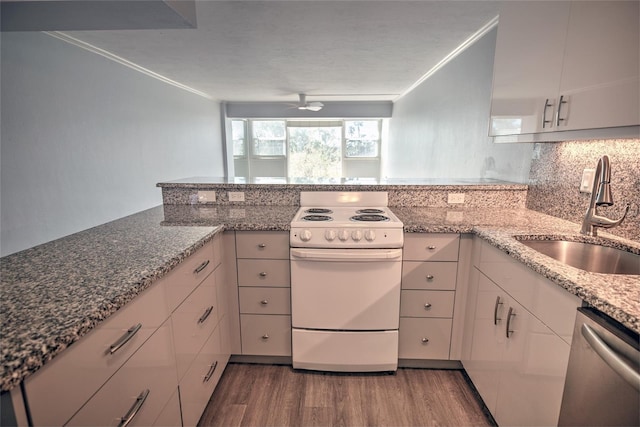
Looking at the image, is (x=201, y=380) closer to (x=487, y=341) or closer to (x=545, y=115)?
(x=487, y=341)

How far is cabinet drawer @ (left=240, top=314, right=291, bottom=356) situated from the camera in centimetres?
186

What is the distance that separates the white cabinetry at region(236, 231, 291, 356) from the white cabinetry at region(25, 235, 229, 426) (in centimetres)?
16

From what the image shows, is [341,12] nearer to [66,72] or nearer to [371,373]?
[371,373]

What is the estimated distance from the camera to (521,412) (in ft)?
4.04

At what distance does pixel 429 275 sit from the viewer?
5.75 feet

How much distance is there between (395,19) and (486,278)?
2.17 meters

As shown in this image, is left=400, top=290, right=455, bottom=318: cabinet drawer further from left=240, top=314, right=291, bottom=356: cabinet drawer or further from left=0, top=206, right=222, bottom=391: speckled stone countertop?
left=0, top=206, right=222, bottom=391: speckled stone countertop

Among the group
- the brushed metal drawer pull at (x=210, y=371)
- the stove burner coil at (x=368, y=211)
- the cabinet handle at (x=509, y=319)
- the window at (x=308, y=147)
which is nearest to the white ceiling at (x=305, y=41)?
the stove burner coil at (x=368, y=211)

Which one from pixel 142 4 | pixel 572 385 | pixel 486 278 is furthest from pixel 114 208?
pixel 572 385

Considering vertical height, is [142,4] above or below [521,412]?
above

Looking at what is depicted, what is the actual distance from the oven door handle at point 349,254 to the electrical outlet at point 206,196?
0.94m

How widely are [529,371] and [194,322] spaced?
136cm

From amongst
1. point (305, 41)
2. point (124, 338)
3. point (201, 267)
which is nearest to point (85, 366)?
point (124, 338)

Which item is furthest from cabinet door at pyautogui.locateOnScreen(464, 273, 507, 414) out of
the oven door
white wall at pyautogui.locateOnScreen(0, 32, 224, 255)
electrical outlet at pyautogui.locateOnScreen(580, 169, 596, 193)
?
white wall at pyautogui.locateOnScreen(0, 32, 224, 255)
